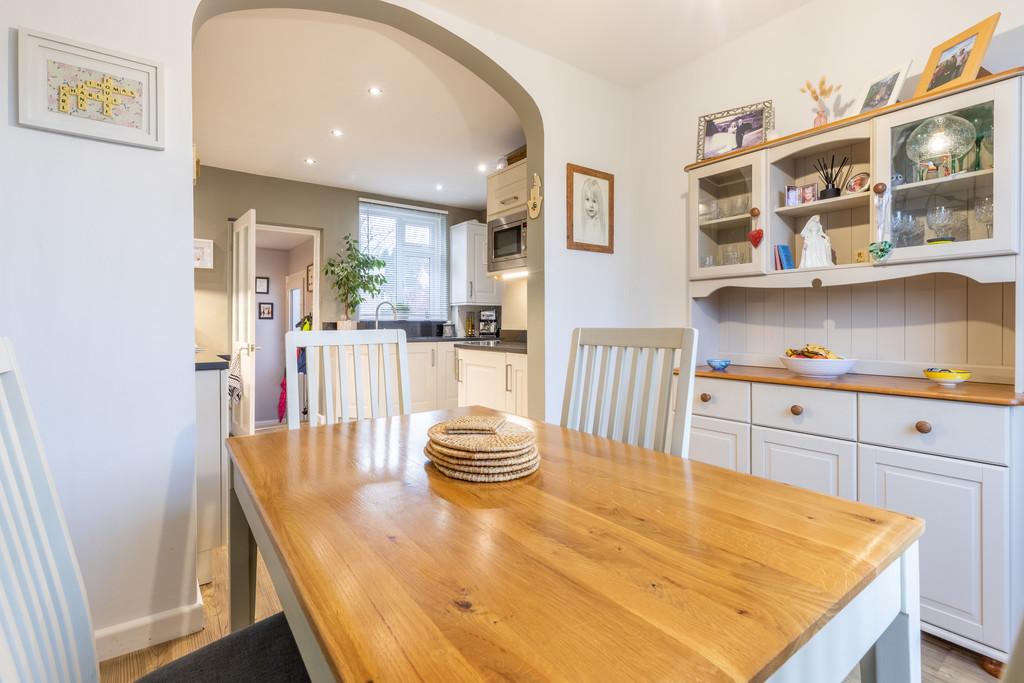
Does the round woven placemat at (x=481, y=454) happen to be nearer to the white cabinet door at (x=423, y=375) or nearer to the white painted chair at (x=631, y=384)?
the white painted chair at (x=631, y=384)

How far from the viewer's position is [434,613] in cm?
53

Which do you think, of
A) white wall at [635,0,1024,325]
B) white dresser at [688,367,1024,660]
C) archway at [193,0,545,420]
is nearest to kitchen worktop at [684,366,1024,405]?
white dresser at [688,367,1024,660]

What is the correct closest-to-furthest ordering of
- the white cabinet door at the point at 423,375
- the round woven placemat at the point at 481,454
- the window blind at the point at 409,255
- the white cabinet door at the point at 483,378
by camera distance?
the round woven placemat at the point at 481,454, the white cabinet door at the point at 483,378, the white cabinet door at the point at 423,375, the window blind at the point at 409,255

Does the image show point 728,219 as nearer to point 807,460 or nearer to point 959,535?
point 807,460

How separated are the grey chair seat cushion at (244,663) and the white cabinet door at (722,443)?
1679 millimetres

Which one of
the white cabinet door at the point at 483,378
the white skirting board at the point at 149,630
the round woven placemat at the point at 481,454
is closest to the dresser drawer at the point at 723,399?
the round woven placemat at the point at 481,454

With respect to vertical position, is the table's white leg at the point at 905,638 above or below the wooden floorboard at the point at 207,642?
above

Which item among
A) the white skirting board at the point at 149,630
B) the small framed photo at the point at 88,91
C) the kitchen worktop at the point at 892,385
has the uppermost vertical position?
the small framed photo at the point at 88,91

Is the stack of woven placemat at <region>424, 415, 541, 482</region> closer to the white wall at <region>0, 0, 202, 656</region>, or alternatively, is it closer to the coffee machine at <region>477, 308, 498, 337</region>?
the white wall at <region>0, 0, 202, 656</region>

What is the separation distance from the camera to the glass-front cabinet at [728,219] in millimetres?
2260

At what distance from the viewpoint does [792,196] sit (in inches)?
88.3

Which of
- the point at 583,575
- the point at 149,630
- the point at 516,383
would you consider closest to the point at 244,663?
the point at 583,575

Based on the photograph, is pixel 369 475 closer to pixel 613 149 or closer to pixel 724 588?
pixel 724 588

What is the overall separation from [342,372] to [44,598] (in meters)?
0.95
